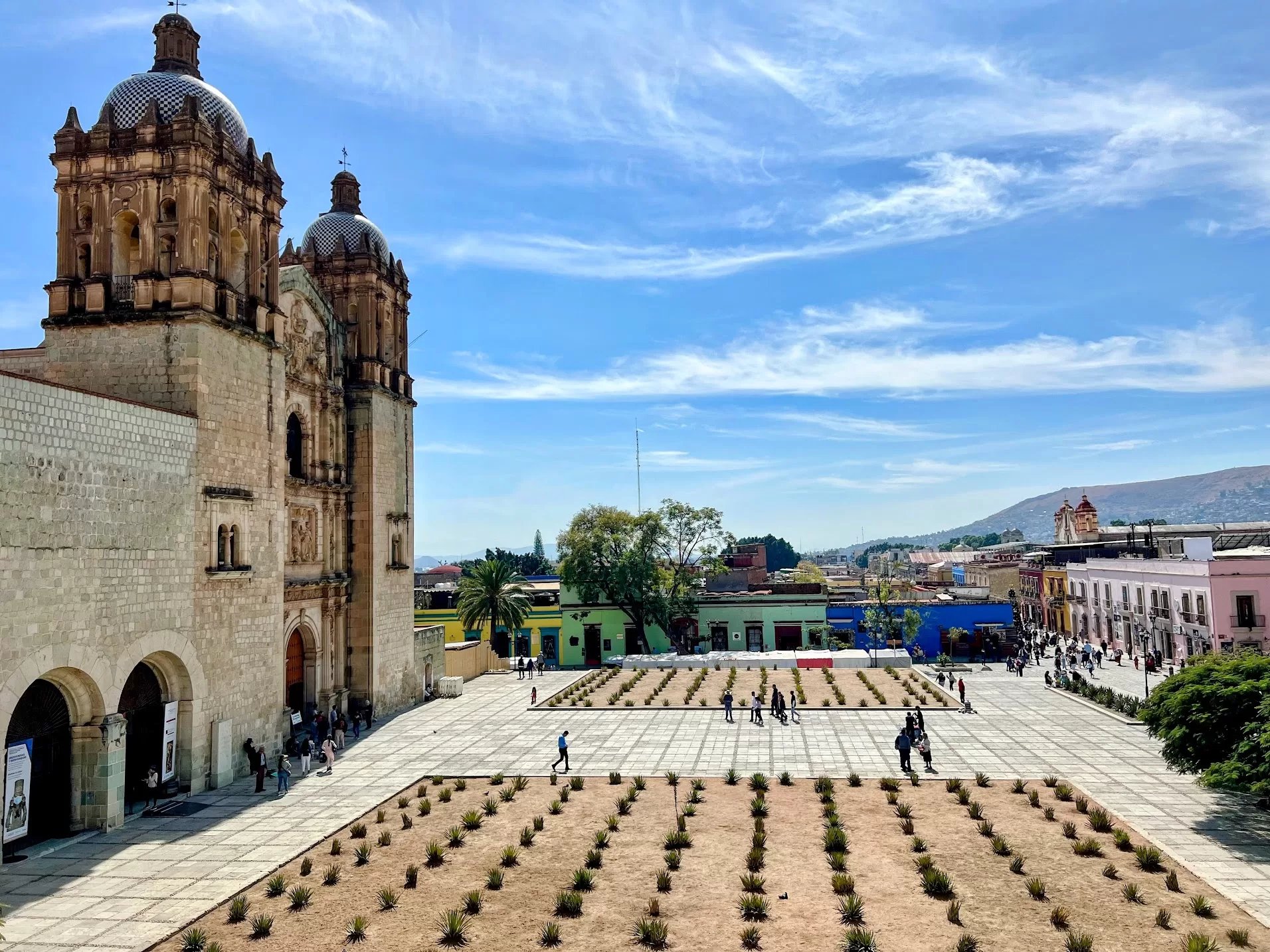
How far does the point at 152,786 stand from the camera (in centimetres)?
2066

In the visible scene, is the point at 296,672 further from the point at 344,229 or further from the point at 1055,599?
the point at 1055,599

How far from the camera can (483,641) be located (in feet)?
160

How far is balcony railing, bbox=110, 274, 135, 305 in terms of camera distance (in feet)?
76.0

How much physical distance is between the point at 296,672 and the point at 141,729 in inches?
351

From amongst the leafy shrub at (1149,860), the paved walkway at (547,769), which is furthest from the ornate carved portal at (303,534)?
the leafy shrub at (1149,860)

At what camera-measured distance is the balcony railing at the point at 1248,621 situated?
4125cm

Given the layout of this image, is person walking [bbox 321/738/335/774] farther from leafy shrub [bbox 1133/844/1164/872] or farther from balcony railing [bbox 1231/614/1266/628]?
balcony railing [bbox 1231/614/1266/628]

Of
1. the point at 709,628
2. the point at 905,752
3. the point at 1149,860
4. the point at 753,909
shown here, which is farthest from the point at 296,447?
the point at 709,628

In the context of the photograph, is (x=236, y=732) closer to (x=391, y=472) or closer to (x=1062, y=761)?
(x=391, y=472)

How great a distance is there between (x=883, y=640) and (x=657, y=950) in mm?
45644

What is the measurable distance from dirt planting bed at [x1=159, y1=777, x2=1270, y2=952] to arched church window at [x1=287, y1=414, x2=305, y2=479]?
571 inches

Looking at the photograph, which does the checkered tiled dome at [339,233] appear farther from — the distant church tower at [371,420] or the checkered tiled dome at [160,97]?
the checkered tiled dome at [160,97]

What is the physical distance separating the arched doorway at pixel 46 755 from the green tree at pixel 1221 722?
23836 mm

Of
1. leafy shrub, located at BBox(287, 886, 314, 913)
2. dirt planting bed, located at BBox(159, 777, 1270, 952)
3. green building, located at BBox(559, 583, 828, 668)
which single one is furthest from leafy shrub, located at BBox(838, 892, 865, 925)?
green building, located at BBox(559, 583, 828, 668)
